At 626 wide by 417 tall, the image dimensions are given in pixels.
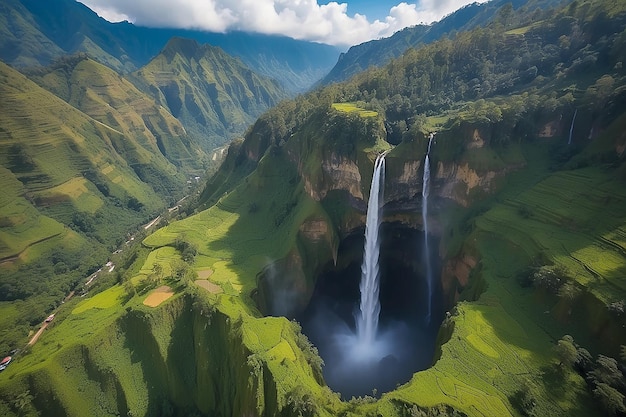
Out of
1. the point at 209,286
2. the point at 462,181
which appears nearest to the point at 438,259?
the point at 462,181

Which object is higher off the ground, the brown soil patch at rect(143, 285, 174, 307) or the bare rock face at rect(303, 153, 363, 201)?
the bare rock face at rect(303, 153, 363, 201)

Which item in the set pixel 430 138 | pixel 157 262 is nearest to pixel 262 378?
pixel 157 262

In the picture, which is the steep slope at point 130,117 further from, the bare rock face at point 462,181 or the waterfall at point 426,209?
the bare rock face at point 462,181

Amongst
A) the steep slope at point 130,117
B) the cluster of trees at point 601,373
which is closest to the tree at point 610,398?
the cluster of trees at point 601,373

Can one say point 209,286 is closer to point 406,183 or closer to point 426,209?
point 406,183

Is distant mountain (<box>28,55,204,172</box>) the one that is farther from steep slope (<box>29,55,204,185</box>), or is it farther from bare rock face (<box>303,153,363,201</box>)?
bare rock face (<box>303,153,363,201</box>)

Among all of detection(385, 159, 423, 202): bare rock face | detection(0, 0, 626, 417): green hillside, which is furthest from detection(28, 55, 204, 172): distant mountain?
detection(385, 159, 423, 202): bare rock face

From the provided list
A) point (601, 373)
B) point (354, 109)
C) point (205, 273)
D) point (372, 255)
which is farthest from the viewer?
point (354, 109)
